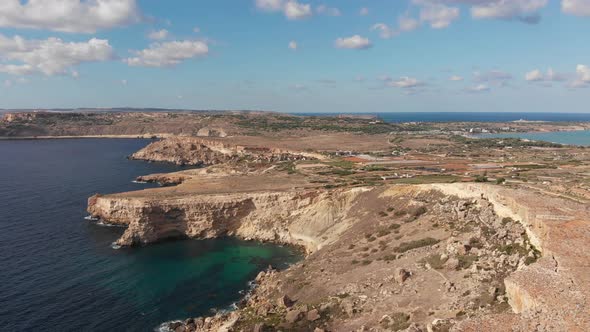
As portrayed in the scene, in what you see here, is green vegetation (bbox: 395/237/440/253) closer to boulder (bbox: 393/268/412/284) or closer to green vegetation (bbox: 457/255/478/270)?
green vegetation (bbox: 457/255/478/270)

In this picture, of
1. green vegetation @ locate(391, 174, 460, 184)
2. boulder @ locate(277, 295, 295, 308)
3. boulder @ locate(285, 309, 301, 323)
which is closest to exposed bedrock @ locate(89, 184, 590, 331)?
boulder @ locate(277, 295, 295, 308)

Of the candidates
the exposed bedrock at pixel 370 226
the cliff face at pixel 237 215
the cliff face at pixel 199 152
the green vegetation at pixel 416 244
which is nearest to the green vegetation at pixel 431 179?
the exposed bedrock at pixel 370 226

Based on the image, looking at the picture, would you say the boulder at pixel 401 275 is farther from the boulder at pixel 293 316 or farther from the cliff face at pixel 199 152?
the cliff face at pixel 199 152

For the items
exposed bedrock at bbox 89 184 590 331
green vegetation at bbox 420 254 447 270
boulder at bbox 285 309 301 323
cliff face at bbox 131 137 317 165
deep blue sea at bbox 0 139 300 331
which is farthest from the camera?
cliff face at bbox 131 137 317 165

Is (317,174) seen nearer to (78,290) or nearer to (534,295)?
(78,290)

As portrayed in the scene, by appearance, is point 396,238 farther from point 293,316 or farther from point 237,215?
point 237,215
